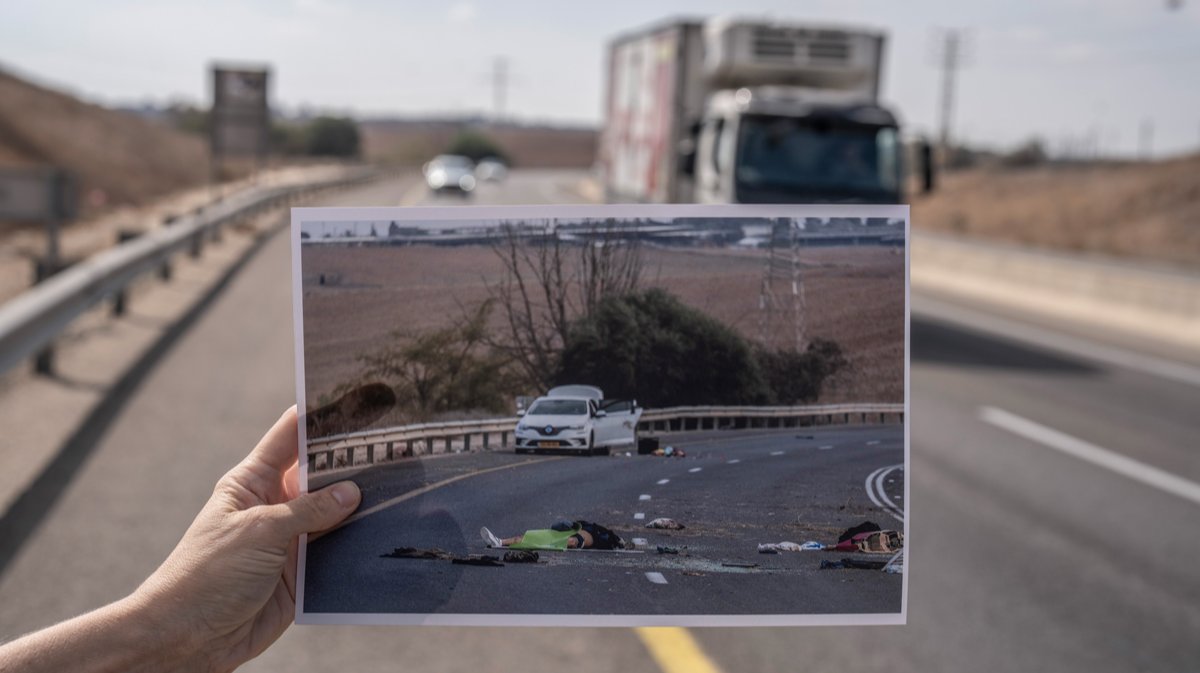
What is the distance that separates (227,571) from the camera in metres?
1.80

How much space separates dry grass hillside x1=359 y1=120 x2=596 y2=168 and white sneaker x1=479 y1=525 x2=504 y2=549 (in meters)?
120

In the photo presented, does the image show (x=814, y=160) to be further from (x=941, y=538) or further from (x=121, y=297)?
(x=121, y=297)

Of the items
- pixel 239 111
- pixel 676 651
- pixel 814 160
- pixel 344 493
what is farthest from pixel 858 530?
pixel 239 111

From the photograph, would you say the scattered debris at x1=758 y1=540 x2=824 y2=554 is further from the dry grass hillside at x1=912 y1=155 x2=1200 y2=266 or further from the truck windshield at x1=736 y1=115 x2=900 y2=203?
the dry grass hillside at x1=912 y1=155 x2=1200 y2=266

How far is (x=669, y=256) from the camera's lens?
5.67ft

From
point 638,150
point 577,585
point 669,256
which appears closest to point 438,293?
point 669,256

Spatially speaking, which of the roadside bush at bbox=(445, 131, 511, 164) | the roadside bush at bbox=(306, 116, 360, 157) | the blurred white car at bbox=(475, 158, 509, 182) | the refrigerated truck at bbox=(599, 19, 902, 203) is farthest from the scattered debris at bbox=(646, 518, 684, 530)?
the roadside bush at bbox=(445, 131, 511, 164)

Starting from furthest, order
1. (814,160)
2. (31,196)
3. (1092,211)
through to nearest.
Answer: (1092,211), (814,160), (31,196)

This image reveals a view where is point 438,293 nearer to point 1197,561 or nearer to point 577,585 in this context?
point 577,585

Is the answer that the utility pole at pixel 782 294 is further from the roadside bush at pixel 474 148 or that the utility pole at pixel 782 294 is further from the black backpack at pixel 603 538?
the roadside bush at pixel 474 148

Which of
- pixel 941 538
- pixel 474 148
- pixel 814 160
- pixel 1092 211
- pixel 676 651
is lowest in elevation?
pixel 941 538

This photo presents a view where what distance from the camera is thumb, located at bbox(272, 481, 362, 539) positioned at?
5.55 ft

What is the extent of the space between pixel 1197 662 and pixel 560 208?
5.17 metres

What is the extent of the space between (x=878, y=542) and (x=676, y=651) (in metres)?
4.01
